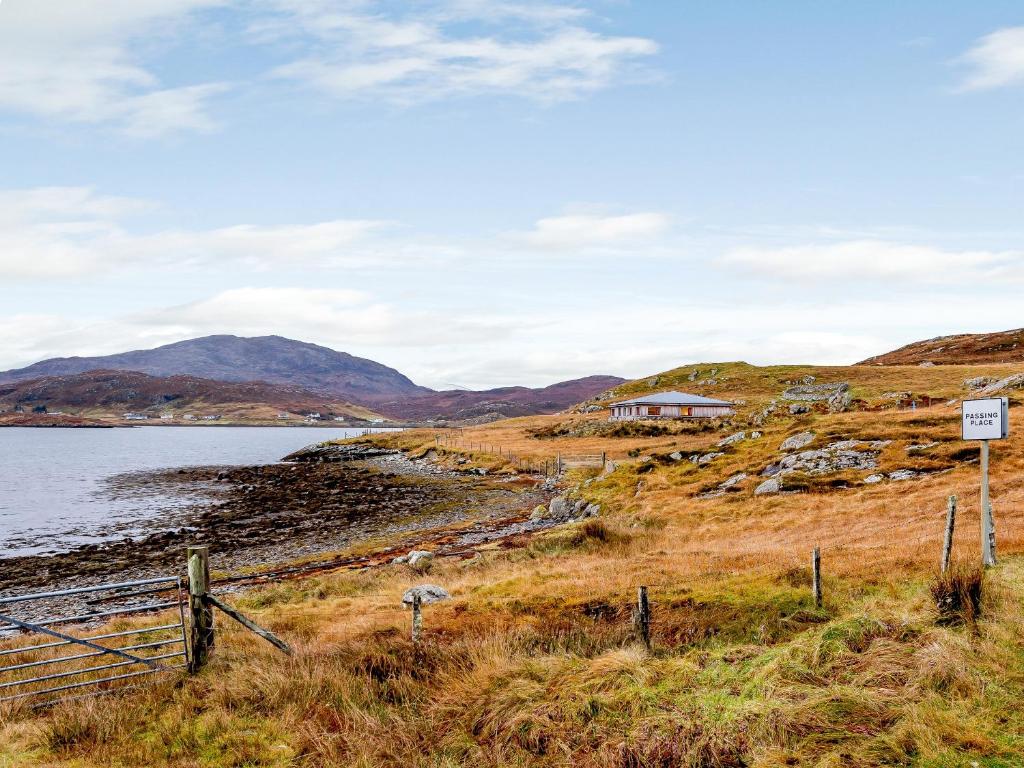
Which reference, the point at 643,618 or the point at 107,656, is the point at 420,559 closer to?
the point at 107,656

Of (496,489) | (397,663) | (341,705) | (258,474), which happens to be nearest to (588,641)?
(397,663)

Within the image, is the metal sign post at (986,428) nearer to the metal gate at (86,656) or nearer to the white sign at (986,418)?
the white sign at (986,418)

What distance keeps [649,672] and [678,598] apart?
611 centimetres

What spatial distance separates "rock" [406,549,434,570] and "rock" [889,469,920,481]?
918 inches

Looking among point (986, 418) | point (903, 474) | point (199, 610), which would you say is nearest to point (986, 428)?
point (986, 418)

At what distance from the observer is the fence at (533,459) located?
207 ft

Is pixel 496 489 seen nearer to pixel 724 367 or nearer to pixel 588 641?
pixel 588 641

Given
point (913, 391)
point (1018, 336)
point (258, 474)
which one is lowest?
point (258, 474)

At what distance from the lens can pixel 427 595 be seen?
1855cm

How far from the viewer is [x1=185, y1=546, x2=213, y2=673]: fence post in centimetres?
1111

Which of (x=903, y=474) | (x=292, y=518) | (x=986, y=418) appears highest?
(x=986, y=418)

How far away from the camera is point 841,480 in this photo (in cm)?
3447

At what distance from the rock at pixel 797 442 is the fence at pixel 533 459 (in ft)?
54.3

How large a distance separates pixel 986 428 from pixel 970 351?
164m
